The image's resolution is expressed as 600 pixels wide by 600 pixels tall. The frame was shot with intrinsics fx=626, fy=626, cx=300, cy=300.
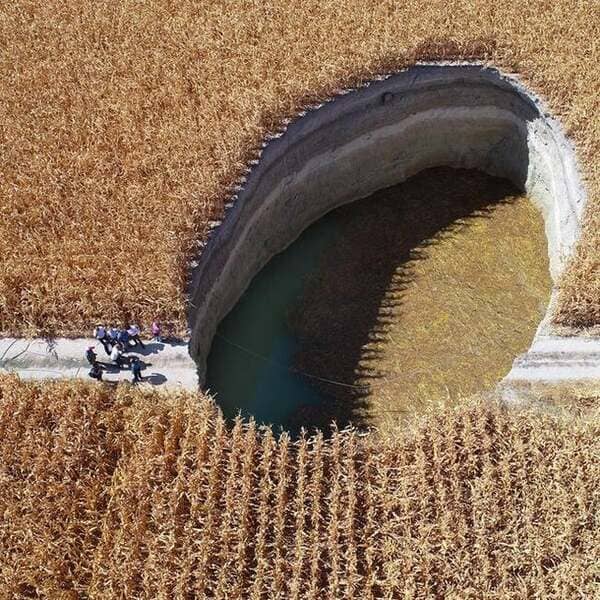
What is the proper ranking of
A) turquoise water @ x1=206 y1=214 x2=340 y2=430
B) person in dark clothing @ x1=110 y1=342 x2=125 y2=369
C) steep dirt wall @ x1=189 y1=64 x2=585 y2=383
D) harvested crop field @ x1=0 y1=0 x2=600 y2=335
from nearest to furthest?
1. person in dark clothing @ x1=110 y1=342 x2=125 y2=369
2. harvested crop field @ x1=0 y1=0 x2=600 y2=335
3. turquoise water @ x1=206 y1=214 x2=340 y2=430
4. steep dirt wall @ x1=189 y1=64 x2=585 y2=383

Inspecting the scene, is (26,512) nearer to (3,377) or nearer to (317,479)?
(3,377)

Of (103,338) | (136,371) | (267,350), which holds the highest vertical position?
(103,338)

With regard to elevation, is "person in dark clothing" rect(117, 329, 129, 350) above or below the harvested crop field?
below

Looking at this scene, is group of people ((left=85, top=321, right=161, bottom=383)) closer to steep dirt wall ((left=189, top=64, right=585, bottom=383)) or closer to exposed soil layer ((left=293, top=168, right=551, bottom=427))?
steep dirt wall ((left=189, top=64, right=585, bottom=383))

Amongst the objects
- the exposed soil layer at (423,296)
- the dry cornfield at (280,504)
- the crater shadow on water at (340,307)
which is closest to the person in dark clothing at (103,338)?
the dry cornfield at (280,504)

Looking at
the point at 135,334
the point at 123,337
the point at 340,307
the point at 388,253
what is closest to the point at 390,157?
the point at 388,253

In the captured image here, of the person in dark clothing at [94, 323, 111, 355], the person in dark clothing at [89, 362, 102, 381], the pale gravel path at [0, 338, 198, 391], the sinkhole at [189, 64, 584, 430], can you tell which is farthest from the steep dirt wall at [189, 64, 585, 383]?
the person in dark clothing at [89, 362, 102, 381]

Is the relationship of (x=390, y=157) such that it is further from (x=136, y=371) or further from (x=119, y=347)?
(x=136, y=371)

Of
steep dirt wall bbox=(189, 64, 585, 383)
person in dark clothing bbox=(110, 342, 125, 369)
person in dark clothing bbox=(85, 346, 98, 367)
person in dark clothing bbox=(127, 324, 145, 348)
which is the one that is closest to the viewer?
person in dark clothing bbox=(85, 346, 98, 367)
